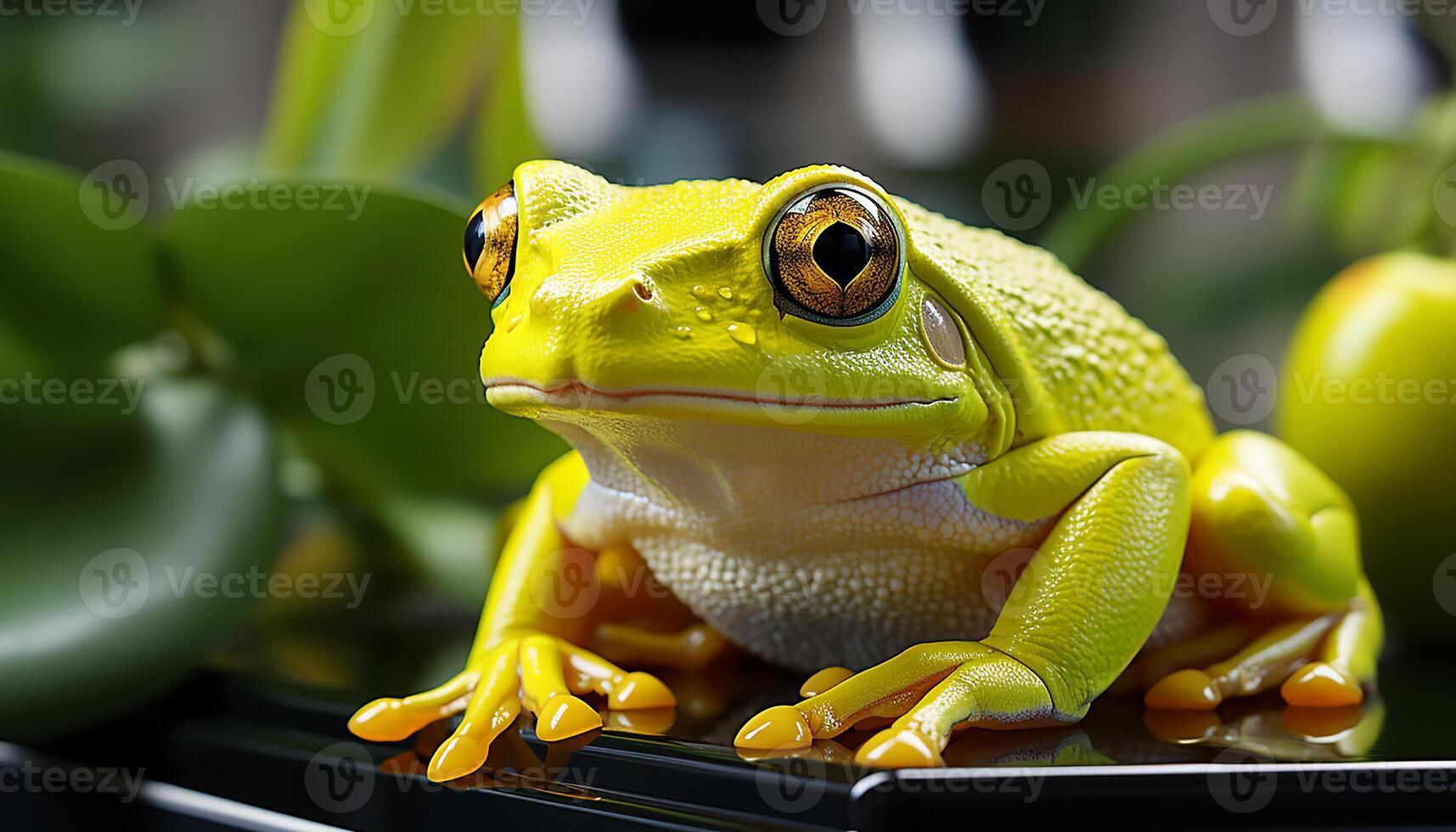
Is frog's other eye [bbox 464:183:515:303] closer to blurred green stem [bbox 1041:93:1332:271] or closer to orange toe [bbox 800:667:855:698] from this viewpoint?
orange toe [bbox 800:667:855:698]

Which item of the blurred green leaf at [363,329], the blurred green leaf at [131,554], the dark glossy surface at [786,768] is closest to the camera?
the dark glossy surface at [786,768]

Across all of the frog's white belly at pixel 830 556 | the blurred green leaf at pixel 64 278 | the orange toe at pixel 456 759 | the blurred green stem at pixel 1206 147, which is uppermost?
the blurred green stem at pixel 1206 147

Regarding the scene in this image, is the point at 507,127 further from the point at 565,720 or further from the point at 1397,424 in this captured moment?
the point at 1397,424

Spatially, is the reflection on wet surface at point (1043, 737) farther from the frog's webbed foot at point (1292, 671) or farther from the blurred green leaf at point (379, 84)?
the blurred green leaf at point (379, 84)

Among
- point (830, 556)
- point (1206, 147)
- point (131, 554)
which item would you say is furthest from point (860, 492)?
point (1206, 147)

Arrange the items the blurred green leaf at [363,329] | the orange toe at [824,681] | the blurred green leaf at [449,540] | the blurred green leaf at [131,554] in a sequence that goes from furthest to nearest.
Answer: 1. the blurred green leaf at [449,540]
2. the blurred green leaf at [363,329]
3. the blurred green leaf at [131,554]
4. the orange toe at [824,681]

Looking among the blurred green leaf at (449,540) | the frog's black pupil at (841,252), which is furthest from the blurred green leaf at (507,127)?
the frog's black pupil at (841,252)

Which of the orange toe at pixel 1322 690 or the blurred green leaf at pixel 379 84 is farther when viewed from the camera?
the blurred green leaf at pixel 379 84

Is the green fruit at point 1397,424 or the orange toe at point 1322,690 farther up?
the green fruit at point 1397,424
